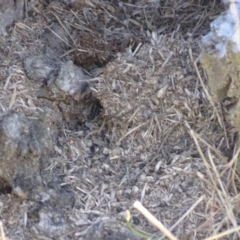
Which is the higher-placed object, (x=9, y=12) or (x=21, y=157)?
(x=9, y=12)

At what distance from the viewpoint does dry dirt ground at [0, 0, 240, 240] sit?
202 cm

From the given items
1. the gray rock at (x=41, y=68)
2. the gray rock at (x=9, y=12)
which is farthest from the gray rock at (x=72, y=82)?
the gray rock at (x=9, y=12)

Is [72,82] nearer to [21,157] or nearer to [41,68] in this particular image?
[41,68]

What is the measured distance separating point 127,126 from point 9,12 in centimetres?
66

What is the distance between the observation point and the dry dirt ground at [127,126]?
202 cm

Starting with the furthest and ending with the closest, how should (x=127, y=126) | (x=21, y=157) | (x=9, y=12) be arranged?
(x=9, y=12) < (x=127, y=126) < (x=21, y=157)

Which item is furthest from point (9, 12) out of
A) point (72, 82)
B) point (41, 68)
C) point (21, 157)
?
point (21, 157)

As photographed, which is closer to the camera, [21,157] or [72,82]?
[21,157]

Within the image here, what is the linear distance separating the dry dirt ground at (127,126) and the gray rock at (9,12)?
0.10 feet

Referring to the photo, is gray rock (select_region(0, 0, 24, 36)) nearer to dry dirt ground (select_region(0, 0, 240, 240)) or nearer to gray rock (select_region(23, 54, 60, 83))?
dry dirt ground (select_region(0, 0, 240, 240))

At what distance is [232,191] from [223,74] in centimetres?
37

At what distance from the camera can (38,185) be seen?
6.88 ft

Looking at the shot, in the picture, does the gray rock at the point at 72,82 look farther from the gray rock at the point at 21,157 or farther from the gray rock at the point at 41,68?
the gray rock at the point at 21,157

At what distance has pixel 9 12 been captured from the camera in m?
2.49
